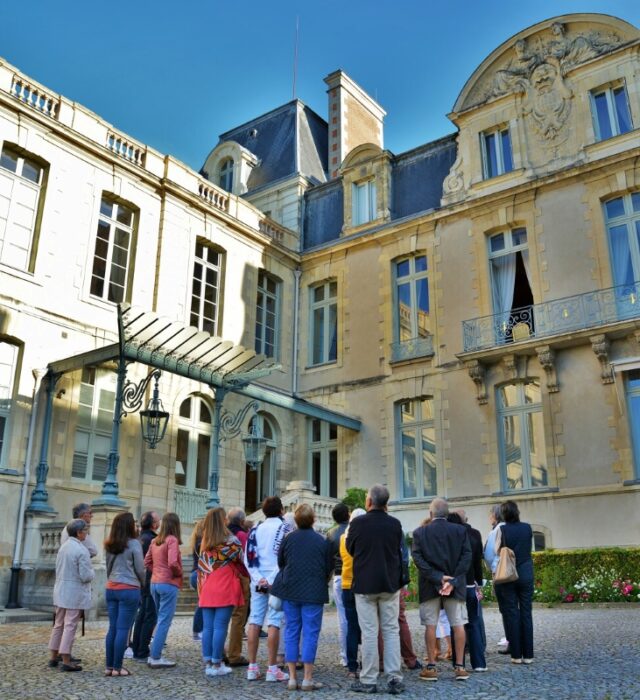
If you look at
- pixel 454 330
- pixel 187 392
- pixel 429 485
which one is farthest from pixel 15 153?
pixel 429 485

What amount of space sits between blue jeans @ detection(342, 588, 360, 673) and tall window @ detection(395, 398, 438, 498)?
31.2ft

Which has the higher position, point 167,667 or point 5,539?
point 5,539

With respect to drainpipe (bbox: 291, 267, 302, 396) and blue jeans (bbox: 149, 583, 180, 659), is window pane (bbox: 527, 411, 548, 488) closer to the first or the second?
drainpipe (bbox: 291, 267, 302, 396)

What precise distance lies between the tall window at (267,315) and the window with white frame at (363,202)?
2.58 m

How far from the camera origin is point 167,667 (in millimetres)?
5363

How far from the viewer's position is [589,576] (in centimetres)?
1005

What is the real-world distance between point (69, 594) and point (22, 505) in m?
6.30

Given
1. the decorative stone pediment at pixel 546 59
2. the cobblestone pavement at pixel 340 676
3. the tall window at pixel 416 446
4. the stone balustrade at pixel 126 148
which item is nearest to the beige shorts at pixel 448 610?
the cobblestone pavement at pixel 340 676

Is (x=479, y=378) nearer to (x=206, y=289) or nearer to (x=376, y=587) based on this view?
(x=206, y=289)

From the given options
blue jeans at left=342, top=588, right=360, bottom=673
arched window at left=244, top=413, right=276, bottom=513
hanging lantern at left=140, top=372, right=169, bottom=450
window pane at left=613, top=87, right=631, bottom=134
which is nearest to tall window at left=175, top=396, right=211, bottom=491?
arched window at left=244, top=413, right=276, bottom=513

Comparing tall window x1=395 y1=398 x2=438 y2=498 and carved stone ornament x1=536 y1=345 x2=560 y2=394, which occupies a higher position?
carved stone ornament x1=536 y1=345 x2=560 y2=394

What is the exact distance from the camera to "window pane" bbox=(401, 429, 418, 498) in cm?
1480

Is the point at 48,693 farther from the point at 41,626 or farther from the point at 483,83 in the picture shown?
the point at 483,83

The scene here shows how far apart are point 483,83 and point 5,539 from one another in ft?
44.3
